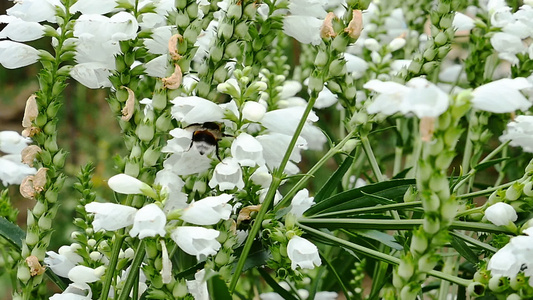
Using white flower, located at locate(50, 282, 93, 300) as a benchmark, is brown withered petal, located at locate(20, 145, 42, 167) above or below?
above

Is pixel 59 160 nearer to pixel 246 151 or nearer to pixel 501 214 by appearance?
pixel 246 151

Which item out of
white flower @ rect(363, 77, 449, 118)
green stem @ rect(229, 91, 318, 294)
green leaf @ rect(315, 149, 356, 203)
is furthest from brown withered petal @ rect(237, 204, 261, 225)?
white flower @ rect(363, 77, 449, 118)

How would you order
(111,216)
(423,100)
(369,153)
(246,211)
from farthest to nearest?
(369,153) < (246,211) < (111,216) < (423,100)

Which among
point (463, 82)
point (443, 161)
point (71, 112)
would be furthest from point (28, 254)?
point (71, 112)

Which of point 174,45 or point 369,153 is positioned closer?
point 174,45

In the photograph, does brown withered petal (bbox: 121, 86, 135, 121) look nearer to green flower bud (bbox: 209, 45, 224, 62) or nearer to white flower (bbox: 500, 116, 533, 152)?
green flower bud (bbox: 209, 45, 224, 62)

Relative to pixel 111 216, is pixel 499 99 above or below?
above

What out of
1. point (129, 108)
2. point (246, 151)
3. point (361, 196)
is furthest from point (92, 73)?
point (361, 196)

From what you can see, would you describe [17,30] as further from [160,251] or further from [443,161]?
[443,161]
